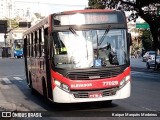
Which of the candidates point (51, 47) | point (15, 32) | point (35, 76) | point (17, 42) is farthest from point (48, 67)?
point (15, 32)

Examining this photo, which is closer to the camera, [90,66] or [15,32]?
[90,66]

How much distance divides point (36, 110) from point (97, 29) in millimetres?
3017

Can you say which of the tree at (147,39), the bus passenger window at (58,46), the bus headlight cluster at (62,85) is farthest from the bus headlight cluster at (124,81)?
the tree at (147,39)

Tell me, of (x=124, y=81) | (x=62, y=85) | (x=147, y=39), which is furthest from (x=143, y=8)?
(x=147, y=39)

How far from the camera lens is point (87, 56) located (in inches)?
469

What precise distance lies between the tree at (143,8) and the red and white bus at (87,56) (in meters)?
26.0

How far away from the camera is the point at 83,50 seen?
1195cm

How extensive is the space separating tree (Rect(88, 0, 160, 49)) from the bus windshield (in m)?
26.1

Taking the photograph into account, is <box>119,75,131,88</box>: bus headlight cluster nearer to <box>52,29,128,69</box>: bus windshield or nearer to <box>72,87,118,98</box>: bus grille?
<box>72,87,118,98</box>: bus grille

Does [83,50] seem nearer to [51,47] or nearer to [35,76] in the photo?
[51,47]

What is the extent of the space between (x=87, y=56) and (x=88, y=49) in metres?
0.20

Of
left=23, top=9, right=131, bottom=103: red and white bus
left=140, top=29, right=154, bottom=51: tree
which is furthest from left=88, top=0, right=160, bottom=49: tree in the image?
left=140, top=29, right=154, bottom=51: tree

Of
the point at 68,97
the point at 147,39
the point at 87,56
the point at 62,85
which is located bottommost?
the point at 147,39

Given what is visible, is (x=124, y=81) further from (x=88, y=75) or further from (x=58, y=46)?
(x=58, y=46)
